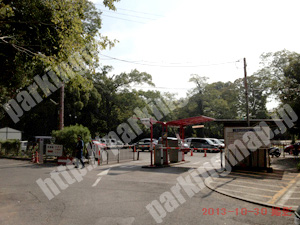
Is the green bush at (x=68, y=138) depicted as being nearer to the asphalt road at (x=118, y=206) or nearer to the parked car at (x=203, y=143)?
the asphalt road at (x=118, y=206)

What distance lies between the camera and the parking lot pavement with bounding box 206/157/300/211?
7148mm

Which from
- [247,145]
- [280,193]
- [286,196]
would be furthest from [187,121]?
[286,196]

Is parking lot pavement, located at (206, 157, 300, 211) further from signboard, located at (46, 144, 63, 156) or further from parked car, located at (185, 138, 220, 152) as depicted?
parked car, located at (185, 138, 220, 152)

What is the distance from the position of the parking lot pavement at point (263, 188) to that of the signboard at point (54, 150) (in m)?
10.1

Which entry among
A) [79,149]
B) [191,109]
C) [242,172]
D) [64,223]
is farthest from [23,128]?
[64,223]

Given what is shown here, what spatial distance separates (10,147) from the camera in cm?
2245

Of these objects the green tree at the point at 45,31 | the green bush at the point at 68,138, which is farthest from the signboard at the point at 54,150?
the green tree at the point at 45,31

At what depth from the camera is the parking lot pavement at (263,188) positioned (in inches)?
281

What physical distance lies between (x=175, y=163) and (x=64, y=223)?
12.3 metres

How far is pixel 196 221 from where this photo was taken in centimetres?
543

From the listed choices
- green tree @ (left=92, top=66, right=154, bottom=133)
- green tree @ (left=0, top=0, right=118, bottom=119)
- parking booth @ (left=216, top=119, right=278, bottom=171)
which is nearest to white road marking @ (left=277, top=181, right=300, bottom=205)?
parking booth @ (left=216, top=119, right=278, bottom=171)

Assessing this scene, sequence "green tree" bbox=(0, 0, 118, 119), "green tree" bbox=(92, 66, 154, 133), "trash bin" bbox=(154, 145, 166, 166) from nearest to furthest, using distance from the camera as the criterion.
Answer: "green tree" bbox=(0, 0, 118, 119), "trash bin" bbox=(154, 145, 166, 166), "green tree" bbox=(92, 66, 154, 133)

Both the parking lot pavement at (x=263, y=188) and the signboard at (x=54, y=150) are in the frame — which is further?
the signboard at (x=54, y=150)

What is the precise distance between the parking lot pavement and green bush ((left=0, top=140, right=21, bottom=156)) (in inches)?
701
